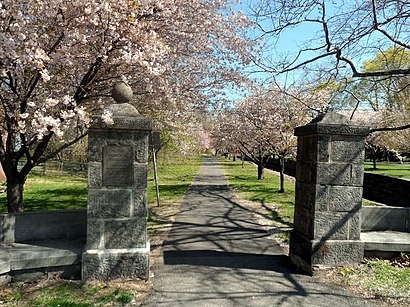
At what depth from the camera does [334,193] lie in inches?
196

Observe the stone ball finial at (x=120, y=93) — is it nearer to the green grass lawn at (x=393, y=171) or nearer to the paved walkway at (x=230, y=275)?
the paved walkway at (x=230, y=275)

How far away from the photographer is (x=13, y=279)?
4254 millimetres

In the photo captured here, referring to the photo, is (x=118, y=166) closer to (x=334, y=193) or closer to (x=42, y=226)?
(x=42, y=226)

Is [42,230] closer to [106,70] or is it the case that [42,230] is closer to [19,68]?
[19,68]

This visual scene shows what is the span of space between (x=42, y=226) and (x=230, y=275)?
9.72 ft

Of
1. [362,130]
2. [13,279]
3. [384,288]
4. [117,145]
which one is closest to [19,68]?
[117,145]

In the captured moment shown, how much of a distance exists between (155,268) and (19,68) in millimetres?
3845

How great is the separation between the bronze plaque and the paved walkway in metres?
1.48

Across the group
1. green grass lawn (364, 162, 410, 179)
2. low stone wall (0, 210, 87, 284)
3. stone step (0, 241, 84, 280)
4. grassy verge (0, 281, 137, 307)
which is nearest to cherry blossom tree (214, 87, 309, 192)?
low stone wall (0, 210, 87, 284)

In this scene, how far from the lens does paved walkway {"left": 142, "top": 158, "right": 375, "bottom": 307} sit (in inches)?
157

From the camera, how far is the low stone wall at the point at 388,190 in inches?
599

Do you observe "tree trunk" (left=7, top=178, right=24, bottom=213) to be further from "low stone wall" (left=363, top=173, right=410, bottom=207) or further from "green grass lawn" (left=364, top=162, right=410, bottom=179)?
"green grass lawn" (left=364, top=162, right=410, bottom=179)

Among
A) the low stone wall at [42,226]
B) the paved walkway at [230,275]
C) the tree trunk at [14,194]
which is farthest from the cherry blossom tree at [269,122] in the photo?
the low stone wall at [42,226]

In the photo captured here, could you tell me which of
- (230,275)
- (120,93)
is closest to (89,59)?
(120,93)
